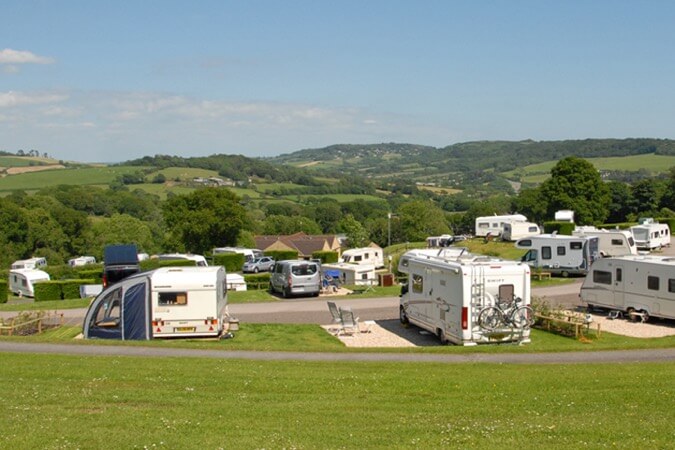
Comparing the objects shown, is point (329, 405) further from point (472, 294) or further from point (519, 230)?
point (519, 230)

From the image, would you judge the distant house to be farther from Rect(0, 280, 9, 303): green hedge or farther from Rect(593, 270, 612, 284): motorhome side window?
Rect(593, 270, 612, 284): motorhome side window

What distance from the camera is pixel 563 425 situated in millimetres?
8688

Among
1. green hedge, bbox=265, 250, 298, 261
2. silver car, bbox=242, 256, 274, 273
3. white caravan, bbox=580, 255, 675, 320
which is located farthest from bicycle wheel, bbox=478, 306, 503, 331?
green hedge, bbox=265, 250, 298, 261

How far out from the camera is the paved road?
586 inches

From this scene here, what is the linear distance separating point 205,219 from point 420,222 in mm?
41755

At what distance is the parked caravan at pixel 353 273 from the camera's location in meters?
34.8

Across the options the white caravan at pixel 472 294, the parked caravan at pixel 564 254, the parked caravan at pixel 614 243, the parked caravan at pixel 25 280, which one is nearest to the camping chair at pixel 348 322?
the white caravan at pixel 472 294

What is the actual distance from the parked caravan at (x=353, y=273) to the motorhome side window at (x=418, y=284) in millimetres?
14377

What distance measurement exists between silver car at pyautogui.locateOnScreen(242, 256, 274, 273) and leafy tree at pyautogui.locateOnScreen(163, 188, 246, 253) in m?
11.5

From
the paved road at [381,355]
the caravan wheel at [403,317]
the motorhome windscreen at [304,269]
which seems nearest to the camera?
the paved road at [381,355]

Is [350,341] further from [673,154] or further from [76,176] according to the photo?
[673,154]

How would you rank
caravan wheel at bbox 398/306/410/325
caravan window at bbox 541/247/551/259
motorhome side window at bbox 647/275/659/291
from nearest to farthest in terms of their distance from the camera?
1. motorhome side window at bbox 647/275/659/291
2. caravan wheel at bbox 398/306/410/325
3. caravan window at bbox 541/247/551/259

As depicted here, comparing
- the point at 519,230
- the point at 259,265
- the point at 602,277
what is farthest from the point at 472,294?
the point at 519,230

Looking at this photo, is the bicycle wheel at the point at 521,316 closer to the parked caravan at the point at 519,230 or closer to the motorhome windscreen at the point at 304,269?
the motorhome windscreen at the point at 304,269
